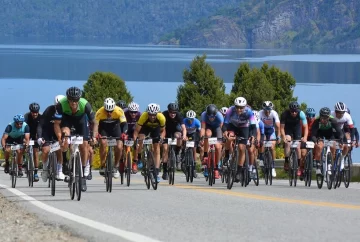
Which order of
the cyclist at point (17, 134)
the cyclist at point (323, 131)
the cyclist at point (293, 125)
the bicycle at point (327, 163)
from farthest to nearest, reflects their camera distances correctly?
the cyclist at point (17, 134), the cyclist at point (293, 125), the cyclist at point (323, 131), the bicycle at point (327, 163)

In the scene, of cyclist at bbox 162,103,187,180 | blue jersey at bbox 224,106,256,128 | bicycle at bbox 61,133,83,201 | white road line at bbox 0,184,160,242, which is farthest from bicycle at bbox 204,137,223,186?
white road line at bbox 0,184,160,242

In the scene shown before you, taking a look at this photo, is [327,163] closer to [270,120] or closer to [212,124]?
[212,124]

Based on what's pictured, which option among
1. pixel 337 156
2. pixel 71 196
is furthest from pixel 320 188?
pixel 71 196

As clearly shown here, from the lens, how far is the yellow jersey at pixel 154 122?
1808 cm

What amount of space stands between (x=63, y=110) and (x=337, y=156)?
233 inches

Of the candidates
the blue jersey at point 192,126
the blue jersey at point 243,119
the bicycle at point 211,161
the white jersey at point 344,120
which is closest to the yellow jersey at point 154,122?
the blue jersey at point 243,119

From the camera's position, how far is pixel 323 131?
742 inches

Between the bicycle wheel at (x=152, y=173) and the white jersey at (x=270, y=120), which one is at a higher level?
the white jersey at (x=270, y=120)

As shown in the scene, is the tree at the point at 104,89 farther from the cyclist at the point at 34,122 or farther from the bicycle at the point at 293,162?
the bicycle at the point at 293,162

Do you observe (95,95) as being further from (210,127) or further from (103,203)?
(103,203)

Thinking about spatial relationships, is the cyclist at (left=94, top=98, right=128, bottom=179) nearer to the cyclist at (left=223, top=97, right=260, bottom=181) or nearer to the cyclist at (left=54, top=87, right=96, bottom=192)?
the cyclist at (left=223, top=97, right=260, bottom=181)

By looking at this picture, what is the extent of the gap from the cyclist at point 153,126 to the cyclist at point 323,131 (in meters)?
2.90

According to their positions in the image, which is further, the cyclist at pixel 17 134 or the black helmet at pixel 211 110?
the cyclist at pixel 17 134

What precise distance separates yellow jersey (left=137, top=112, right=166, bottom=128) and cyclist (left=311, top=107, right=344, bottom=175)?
290cm
